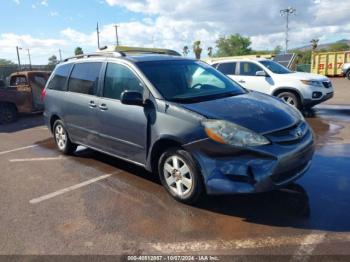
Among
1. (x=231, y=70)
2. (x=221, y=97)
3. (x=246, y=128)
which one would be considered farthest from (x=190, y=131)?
(x=231, y=70)

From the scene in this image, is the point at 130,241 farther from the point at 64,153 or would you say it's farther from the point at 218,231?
the point at 64,153

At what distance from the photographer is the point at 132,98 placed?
4.45 m

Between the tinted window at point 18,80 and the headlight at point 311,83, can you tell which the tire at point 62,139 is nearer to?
the tinted window at point 18,80

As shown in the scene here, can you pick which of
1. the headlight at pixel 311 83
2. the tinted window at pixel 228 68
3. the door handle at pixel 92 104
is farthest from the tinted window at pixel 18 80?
the headlight at pixel 311 83

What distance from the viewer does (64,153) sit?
22.5 feet

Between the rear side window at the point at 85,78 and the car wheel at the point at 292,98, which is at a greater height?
the rear side window at the point at 85,78

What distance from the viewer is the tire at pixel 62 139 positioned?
6648mm

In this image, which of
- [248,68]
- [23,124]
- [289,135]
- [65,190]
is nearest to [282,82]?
[248,68]

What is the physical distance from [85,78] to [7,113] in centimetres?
723

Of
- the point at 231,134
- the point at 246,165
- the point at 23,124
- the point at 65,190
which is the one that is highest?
the point at 231,134

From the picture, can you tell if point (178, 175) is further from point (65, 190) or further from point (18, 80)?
point (18, 80)

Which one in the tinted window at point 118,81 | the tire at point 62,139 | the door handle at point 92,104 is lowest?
the tire at point 62,139

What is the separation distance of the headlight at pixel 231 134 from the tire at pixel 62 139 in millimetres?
3609

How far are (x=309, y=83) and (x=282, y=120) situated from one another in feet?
20.9
